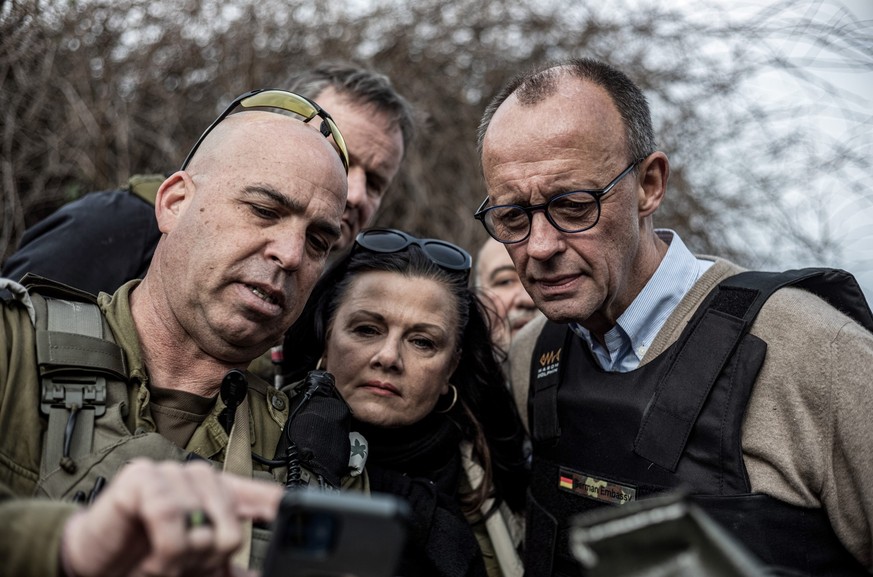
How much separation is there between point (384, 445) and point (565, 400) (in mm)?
777

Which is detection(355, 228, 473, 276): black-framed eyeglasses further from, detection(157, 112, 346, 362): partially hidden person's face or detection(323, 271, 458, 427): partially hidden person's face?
detection(157, 112, 346, 362): partially hidden person's face

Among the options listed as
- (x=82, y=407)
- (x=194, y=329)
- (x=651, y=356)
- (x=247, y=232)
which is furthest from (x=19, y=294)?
(x=651, y=356)

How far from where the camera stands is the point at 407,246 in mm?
3561

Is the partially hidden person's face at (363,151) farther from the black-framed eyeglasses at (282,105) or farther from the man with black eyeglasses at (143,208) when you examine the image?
the black-framed eyeglasses at (282,105)

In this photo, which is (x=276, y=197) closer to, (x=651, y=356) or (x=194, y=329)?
(x=194, y=329)

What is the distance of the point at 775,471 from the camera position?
251 cm

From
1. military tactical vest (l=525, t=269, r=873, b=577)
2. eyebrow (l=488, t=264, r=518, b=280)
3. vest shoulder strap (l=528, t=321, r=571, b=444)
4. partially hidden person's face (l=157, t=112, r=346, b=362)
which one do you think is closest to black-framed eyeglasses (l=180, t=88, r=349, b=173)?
partially hidden person's face (l=157, t=112, r=346, b=362)

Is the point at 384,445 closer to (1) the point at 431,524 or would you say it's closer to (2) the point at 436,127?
(1) the point at 431,524

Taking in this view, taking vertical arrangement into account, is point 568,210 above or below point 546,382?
above

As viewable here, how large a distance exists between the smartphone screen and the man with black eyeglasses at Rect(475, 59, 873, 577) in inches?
64.9

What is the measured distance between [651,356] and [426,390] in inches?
37.6

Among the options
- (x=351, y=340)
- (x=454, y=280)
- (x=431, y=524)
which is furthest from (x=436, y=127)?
(x=431, y=524)

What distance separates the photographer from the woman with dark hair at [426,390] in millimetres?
3061

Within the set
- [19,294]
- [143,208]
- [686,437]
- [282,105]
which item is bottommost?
[686,437]
